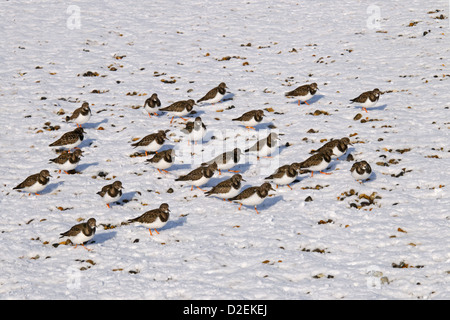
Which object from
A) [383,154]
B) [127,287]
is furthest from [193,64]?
[127,287]

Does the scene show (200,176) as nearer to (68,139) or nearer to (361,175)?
(361,175)

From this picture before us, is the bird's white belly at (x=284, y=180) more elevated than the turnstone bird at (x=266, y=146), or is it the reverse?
the turnstone bird at (x=266, y=146)

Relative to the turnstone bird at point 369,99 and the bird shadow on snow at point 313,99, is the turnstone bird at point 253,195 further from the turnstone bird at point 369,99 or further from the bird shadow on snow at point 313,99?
the bird shadow on snow at point 313,99

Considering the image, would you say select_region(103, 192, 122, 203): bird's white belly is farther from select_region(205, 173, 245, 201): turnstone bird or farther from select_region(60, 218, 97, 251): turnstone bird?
select_region(205, 173, 245, 201): turnstone bird

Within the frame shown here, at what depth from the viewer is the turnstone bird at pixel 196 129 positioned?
1609 cm

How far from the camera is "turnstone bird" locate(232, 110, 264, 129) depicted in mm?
16719

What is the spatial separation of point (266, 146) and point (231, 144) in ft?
5.56

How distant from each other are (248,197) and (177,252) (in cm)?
242

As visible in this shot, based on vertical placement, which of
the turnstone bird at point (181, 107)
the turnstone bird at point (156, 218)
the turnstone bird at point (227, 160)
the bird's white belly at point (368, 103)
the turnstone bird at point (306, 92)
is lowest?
the turnstone bird at point (156, 218)

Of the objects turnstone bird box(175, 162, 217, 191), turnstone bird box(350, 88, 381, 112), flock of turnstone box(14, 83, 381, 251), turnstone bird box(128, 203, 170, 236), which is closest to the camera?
turnstone bird box(128, 203, 170, 236)

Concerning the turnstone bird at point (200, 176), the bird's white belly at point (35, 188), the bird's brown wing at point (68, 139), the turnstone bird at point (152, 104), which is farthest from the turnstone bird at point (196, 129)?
the bird's white belly at point (35, 188)

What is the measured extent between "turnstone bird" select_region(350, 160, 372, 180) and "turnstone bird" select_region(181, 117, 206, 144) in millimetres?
5295

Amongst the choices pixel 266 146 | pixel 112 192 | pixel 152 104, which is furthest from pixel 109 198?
pixel 152 104

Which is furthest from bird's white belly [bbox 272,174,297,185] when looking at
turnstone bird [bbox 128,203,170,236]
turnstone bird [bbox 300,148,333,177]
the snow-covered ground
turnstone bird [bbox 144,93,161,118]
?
turnstone bird [bbox 144,93,161,118]
